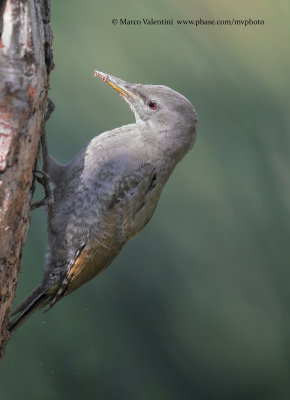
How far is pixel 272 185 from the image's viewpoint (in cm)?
413

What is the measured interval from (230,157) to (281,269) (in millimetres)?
1012

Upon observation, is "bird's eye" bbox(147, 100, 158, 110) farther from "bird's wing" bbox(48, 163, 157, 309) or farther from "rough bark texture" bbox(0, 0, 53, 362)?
"rough bark texture" bbox(0, 0, 53, 362)

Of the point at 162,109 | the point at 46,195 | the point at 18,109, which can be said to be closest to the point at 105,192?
the point at 46,195

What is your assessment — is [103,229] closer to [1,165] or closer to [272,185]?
[1,165]

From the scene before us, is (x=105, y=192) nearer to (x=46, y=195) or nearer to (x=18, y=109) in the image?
(x=46, y=195)

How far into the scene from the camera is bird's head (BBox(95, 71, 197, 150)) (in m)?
2.77

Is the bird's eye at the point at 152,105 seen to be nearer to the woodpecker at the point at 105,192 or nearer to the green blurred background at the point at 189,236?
the woodpecker at the point at 105,192

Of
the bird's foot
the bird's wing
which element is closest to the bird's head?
the bird's wing

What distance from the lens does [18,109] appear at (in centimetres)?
168

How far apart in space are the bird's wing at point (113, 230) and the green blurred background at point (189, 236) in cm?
91

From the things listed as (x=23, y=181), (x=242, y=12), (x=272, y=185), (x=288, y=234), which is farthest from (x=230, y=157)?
Answer: (x=23, y=181)

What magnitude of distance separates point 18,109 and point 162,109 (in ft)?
4.05

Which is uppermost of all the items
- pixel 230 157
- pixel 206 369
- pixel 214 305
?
pixel 230 157

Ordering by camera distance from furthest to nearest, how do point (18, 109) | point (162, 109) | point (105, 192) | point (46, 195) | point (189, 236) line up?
point (189, 236) < point (162, 109) < point (105, 192) < point (46, 195) < point (18, 109)
